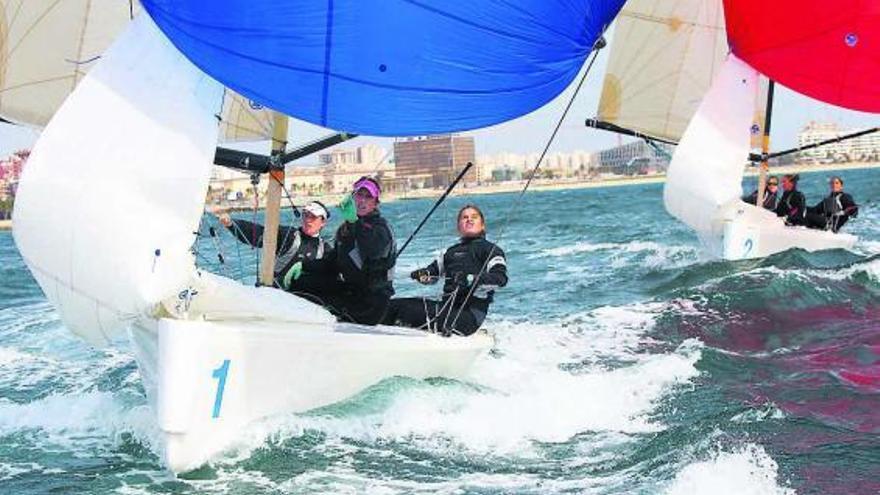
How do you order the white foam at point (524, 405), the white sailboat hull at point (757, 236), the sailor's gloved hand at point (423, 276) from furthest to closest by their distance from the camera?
the white sailboat hull at point (757, 236) → the sailor's gloved hand at point (423, 276) → the white foam at point (524, 405)

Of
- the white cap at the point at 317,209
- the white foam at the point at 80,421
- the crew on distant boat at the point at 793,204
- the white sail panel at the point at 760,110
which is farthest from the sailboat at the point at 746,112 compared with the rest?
the white foam at the point at 80,421

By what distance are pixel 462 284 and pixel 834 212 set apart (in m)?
9.60

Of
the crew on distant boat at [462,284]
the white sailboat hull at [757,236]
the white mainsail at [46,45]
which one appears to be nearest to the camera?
the crew on distant boat at [462,284]

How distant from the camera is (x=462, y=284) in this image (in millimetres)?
6297

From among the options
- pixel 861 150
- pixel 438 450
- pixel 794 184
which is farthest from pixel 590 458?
pixel 861 150

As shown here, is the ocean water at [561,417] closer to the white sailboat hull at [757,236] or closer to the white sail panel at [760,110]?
the white sailboat hull at [757,236]

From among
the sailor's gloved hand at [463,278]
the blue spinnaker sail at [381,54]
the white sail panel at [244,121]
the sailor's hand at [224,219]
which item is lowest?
the sailor's gloved hand at [463,278]

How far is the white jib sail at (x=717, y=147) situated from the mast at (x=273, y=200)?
25.0 feet

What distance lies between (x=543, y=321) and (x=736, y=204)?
413cm

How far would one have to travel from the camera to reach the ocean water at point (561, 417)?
4625 mm

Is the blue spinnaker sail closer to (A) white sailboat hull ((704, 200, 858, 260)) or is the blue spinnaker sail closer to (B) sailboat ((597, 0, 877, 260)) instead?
(B) sailboat ((597, 0, 877, 260))

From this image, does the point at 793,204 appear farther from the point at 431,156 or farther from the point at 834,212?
the point at 431,156

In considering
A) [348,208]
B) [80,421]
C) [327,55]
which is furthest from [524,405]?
[80,421]

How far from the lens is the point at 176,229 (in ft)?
15.6
